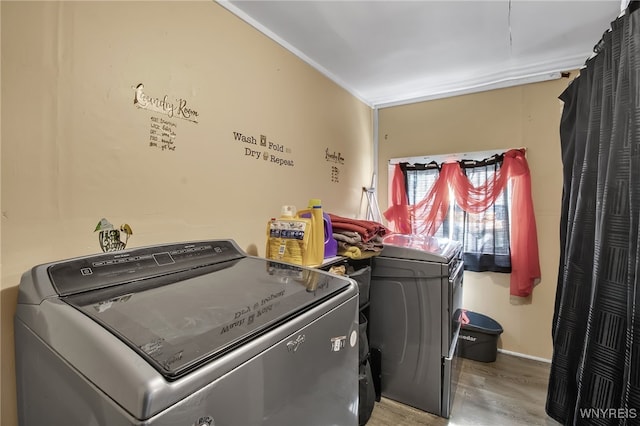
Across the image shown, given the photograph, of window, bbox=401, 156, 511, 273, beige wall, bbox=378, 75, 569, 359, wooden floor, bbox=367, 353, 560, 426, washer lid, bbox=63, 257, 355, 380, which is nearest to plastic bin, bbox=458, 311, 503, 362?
wooden floor, bbox=367, 353, 560, 426

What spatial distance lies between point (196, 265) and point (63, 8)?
1007 millimetres

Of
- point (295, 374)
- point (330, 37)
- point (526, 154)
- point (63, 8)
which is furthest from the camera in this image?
point (526, 154)

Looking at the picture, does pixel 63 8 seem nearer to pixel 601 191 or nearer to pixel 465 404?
pixel 601 191

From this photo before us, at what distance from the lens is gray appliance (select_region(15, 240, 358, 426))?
0.52 m

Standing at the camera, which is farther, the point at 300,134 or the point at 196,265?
the point at 300,134

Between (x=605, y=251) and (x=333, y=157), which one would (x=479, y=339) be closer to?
(x=605, y=251)

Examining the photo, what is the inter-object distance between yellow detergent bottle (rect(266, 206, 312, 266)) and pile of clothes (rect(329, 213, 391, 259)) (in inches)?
16.7

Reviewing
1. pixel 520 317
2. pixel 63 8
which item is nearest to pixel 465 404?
pixel 520 317

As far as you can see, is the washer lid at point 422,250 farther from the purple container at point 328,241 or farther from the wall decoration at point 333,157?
the wall decoration at point 333,157

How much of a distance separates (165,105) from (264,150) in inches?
24.9

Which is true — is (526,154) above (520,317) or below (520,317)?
above

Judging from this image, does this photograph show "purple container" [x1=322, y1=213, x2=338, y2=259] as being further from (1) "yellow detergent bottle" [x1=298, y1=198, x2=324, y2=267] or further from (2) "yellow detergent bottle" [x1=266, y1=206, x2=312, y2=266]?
(2) "yellow detergent bottle" [x1=266, y1=206, x2=312, y2=266]

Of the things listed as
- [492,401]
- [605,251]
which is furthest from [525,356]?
[605,251]

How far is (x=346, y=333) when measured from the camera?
1005 mm
